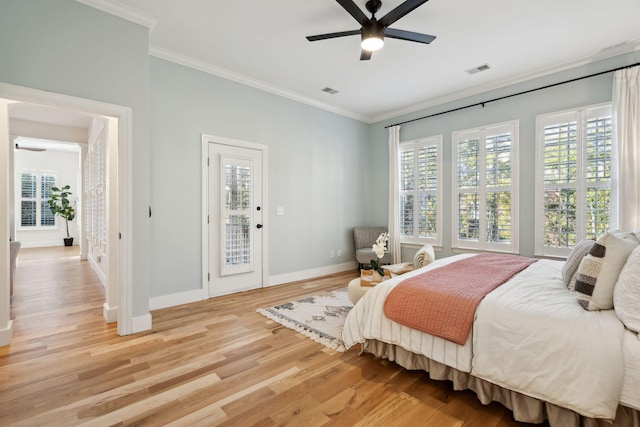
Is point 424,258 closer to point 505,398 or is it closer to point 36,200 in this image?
point 505,398

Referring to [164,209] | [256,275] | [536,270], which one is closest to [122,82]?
[164,209]

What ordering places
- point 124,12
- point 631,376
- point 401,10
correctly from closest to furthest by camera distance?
1. point 631,376
2. point 401,10
3. point 124,12

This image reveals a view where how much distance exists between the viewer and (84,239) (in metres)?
6.98

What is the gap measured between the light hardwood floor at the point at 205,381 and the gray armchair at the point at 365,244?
2638 millimetres

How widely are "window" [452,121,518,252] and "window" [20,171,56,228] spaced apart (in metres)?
11.4

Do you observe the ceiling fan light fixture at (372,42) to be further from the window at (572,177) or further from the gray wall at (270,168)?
the window at (572,177)

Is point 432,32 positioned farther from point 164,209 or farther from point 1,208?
point 1,208

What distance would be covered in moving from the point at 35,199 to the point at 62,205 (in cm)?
85

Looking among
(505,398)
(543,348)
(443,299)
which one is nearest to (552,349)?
(543,348)

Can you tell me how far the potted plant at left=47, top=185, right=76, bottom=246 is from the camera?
30.1 feet

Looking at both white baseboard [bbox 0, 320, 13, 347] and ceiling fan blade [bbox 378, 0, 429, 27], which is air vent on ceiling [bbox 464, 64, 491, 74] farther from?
white baseboard [bbox 0, 320, 13, 347]

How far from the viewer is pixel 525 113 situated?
167 inches

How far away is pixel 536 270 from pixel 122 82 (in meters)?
4.11

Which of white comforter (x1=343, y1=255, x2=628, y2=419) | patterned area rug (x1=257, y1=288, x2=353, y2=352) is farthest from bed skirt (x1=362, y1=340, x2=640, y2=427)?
patterned area rug (x1=257, y1=288, x2=353, y2=352)
